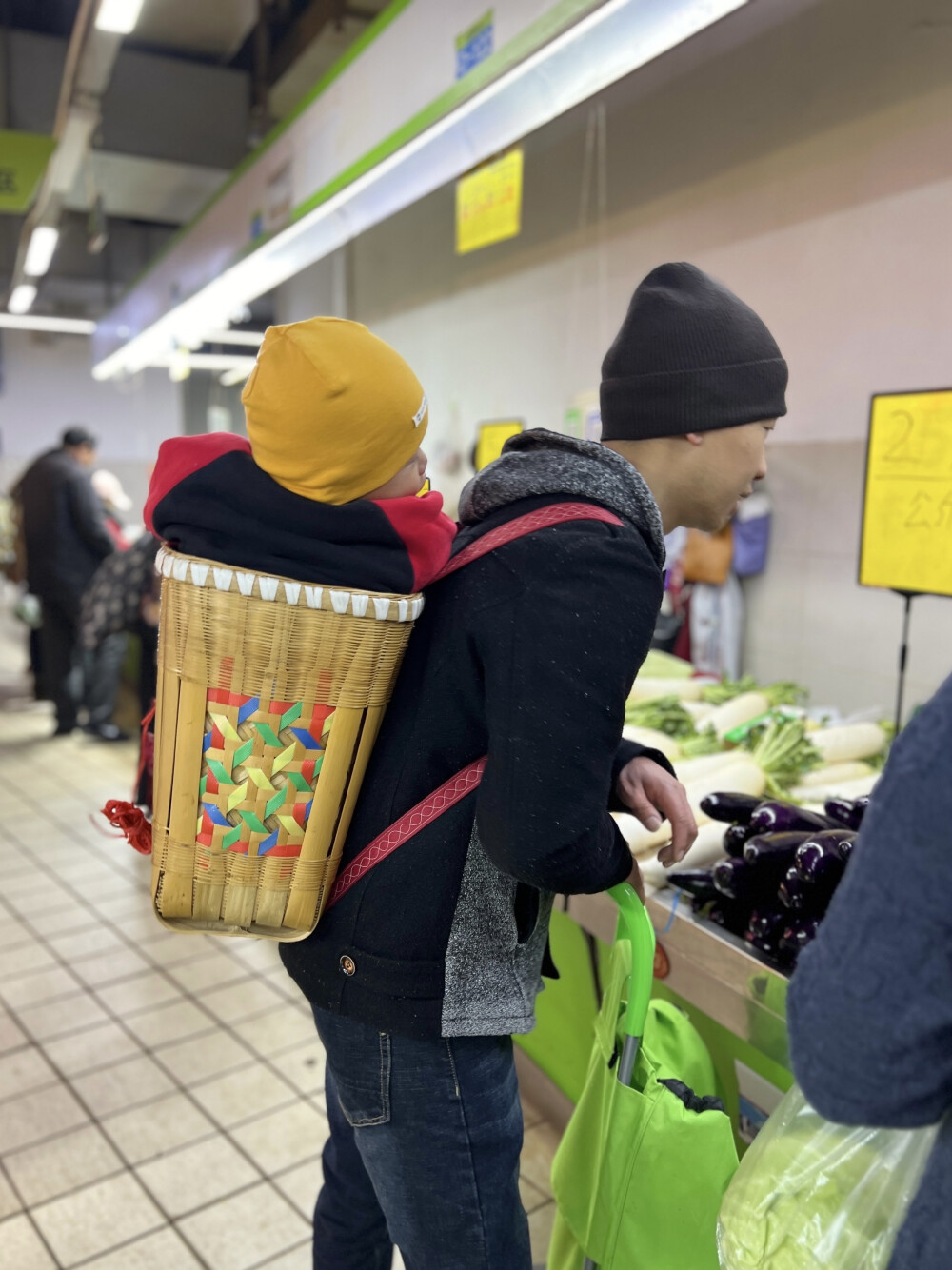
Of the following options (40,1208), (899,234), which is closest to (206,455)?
(40,1208)

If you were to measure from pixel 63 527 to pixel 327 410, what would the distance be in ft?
18.9

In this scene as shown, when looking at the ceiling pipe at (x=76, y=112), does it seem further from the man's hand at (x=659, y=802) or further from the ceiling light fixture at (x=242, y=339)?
the man's hand at (x=659, y=802)

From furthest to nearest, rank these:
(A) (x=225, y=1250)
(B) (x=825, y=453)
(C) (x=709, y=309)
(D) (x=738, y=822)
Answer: (B) (x=825, y=453)
(A) (x=225, y=1250)
(D) (x=738, y=822)
(C) (x=709, y=309)

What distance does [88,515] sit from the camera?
620 centimetres

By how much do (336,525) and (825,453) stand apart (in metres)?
2.66

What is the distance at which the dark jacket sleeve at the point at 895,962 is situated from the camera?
665mm

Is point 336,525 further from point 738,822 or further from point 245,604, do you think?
point 738,822

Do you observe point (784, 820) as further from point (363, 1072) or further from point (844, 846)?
point (363, 1072)

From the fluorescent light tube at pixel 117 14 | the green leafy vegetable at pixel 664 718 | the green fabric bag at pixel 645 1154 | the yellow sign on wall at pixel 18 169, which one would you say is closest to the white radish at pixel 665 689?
the green leafy vegetable at pixel 664 718

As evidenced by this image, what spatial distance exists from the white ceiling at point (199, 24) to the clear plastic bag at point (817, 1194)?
699cm

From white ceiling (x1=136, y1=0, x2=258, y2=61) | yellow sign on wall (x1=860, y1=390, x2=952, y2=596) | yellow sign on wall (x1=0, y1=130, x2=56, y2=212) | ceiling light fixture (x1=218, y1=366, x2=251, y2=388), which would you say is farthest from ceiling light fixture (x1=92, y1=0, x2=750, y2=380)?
ceiling light fixture (x1=218, y1=366, x2=251, y2=388)

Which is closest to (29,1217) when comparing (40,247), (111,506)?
(111,506)

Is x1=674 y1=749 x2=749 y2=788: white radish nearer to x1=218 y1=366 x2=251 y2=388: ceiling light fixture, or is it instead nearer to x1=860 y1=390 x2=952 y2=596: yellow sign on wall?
x1=860 y1=390 x2=952 y2=596: yellow sign on wall

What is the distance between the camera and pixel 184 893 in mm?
1135
